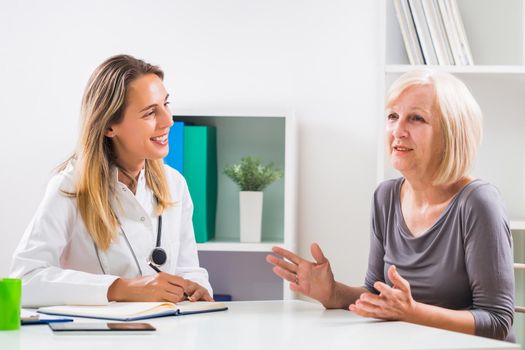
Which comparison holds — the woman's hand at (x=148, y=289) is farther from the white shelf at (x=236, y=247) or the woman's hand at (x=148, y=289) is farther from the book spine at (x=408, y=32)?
the book spine at (x=408, y=32)

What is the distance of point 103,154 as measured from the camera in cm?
224

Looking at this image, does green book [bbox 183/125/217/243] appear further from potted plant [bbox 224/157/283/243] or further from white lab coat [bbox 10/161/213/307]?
white lab coat [bbox 10/161/213/307]

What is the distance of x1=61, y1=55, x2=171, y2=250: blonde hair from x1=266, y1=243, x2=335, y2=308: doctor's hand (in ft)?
1.46

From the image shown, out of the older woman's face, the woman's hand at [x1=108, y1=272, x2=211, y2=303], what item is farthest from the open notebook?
the older woman's face

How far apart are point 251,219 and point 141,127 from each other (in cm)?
86

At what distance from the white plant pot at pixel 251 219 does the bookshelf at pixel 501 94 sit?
0.74 meters

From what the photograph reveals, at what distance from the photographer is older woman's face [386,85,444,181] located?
6.72ft

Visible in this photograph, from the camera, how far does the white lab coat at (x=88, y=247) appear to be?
6.14 ft

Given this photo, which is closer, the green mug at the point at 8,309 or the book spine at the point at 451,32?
the green mug at the point at 8,309

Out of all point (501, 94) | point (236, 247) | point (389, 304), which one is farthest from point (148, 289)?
point (501, 94)

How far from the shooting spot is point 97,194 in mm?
2111

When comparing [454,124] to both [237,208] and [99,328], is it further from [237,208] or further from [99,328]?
[237,208]

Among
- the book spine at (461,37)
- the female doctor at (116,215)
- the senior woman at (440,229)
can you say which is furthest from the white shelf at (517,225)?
the female doctor at (116,215)

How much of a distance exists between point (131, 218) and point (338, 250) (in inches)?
48.4
